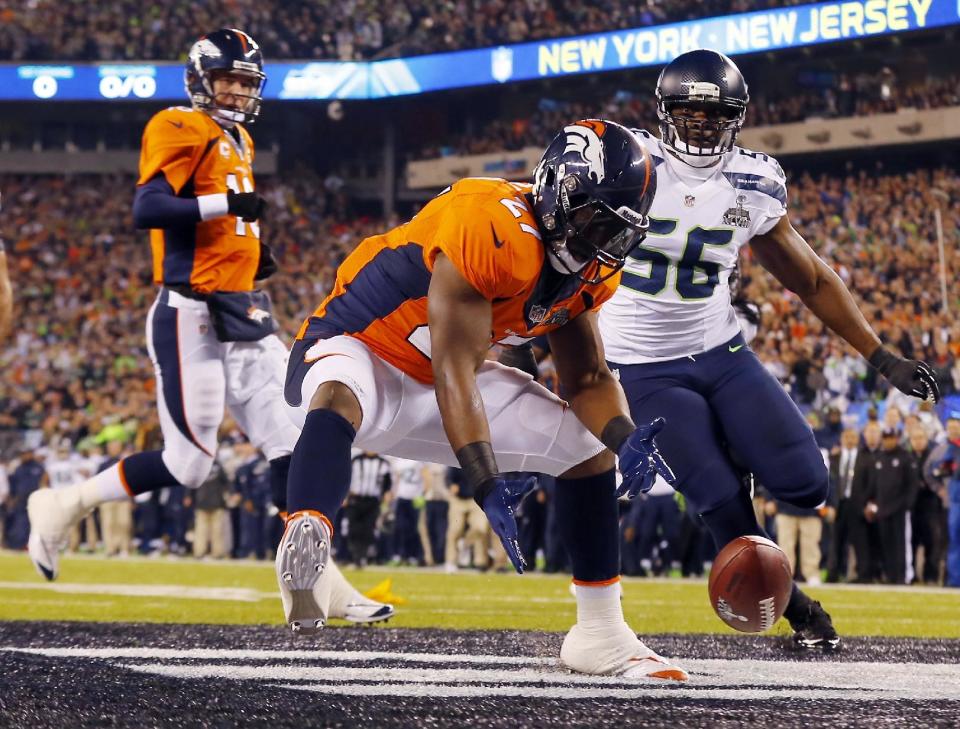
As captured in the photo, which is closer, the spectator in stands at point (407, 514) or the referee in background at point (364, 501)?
the referee in background at point (364, 501)

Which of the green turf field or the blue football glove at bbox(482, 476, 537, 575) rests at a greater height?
the blue football glove at bbox(482, 476, 537, 575)

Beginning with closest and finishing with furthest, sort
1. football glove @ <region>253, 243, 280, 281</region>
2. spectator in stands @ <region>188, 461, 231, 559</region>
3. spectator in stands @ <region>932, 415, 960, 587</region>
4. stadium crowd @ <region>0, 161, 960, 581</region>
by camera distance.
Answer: football glove @ <region>253, 243, 280, 281</region> → spectator in stands @ <region>932, 415, 960, 587</region> → stadium crowd @ <region>0, 161, 960, 581</region> → spectator in stands @ <region>188, 461, 231, 559</region>

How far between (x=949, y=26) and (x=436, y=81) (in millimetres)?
8173

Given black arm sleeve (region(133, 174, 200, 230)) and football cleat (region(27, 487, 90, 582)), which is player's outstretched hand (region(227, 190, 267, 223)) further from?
football cleat (region(27, 487, 90, 582))

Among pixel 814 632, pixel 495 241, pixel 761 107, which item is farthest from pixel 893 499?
pixel 761 107

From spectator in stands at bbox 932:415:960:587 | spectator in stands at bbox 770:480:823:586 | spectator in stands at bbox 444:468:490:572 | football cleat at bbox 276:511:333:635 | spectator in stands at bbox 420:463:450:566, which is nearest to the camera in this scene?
football cleat at bbox 276:511:333:635

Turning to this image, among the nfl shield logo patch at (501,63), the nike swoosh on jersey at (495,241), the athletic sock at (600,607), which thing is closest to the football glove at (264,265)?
the athletic sock at (600,607)

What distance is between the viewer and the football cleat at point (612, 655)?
10.9ft

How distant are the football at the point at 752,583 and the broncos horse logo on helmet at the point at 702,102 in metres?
1.32

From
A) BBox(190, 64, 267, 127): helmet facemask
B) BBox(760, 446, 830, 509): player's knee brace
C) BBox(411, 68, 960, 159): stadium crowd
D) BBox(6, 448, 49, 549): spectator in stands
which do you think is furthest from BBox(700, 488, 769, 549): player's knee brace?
BBox(411, 68, 960, 159): stadium crowd

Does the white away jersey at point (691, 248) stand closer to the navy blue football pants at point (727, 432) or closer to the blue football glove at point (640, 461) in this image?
the navy blue football pants at point (727, 432)

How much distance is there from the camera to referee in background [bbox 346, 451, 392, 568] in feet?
40.8

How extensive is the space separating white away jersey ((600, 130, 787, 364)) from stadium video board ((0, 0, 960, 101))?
44.7 ft

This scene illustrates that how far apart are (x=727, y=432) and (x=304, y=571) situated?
162cm
